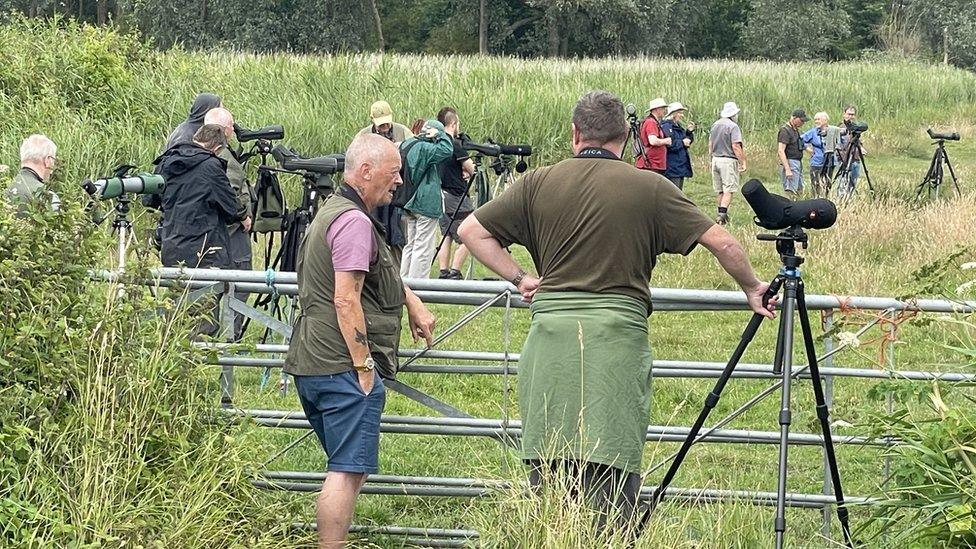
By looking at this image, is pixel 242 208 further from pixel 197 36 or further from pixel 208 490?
pixel 197 36

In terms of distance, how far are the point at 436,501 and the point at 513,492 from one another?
1903 mm

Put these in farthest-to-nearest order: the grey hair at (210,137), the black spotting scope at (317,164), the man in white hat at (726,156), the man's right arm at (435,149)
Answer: the man in white hat at (726,156) → the man's right arm at (435,149) → the grey hair at (210,137) → the black spotting scope at (317,164)

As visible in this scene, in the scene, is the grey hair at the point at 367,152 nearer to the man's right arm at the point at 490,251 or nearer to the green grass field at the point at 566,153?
the man's right arm at the point at 490,251

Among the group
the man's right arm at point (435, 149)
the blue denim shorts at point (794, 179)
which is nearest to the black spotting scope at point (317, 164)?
the man's right arm at point (435, 149)

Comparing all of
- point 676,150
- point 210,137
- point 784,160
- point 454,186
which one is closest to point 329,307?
point 210,137

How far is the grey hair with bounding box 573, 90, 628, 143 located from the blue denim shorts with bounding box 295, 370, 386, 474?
4.54ft

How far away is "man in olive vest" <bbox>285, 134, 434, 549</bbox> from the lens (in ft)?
16.9

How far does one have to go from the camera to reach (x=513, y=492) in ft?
14.5

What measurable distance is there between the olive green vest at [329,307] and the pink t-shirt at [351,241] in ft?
0.13

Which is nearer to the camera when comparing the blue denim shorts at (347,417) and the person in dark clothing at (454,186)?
the blue denim shorts at (347,417)

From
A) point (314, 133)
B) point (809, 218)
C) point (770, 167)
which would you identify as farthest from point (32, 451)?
point (770, 167)

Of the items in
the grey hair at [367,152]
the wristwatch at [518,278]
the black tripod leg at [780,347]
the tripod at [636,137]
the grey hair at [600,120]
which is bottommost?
the tripod at [636,137]

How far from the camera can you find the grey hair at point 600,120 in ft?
15.7

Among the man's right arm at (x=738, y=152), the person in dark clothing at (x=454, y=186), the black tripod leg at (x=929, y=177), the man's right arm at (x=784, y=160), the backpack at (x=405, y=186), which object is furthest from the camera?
the man's right arm at (x=784, y=160)
